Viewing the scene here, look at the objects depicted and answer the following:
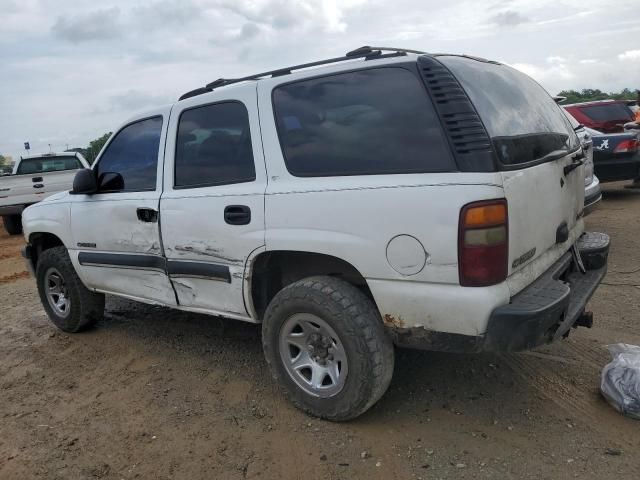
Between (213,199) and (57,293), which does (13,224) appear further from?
(213,199)

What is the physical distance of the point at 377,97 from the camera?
109 inches

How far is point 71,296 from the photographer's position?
4723 millimetres

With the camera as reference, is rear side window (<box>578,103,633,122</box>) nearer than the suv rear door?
No

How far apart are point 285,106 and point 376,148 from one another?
2.30 ft

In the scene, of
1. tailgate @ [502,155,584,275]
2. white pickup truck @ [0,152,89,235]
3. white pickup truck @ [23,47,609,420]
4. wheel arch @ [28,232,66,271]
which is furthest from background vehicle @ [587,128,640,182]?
white pickup truck @ [0,152,89,235]

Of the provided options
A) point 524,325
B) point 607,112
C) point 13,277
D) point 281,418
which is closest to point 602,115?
point 607,112

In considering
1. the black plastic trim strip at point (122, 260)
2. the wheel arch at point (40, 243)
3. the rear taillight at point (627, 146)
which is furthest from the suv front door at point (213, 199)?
the rear taillight at point (627, 146)

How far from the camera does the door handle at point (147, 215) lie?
3699 mm

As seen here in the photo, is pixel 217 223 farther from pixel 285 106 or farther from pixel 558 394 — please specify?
pixel 558 394

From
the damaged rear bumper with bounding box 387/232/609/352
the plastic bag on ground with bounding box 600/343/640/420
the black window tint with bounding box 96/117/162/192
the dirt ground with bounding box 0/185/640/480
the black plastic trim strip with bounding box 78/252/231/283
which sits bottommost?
the dirt ground with bounding box 0/185/640/480

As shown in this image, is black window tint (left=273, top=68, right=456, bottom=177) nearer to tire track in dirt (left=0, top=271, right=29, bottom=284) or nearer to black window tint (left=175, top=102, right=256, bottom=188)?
black window tint (left=175, top=102, right=256, bottom=188)

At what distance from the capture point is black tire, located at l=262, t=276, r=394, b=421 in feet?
9.16

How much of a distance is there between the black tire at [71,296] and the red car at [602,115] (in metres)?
9.09

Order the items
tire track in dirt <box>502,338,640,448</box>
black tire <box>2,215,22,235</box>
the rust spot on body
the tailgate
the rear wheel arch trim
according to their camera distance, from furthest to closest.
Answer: black tire <box>2,215,22,235</box> < the rear wheel arch trim < tire track in dirt <box>502,338,640,448</box> < the rust spot on body < the tailgate
